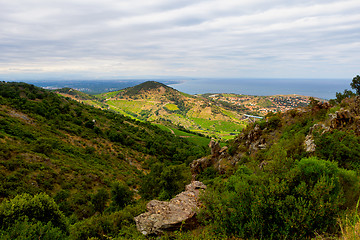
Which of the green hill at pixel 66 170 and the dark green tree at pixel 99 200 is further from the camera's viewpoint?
the dark green tree at pixel 99 200

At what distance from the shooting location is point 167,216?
35.8 feet

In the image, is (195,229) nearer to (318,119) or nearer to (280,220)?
(280,220)

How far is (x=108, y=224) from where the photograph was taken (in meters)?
12.2

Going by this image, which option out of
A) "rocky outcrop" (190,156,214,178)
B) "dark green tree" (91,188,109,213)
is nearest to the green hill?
"dark green tree" (91,188,109,213)

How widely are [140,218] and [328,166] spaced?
11.2 metres

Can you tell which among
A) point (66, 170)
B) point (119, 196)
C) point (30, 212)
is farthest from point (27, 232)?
point (66, 170)

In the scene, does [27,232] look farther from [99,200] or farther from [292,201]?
[292,201]

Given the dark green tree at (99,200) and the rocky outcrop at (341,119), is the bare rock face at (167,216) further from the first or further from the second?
the rocky outcrop at (341,119)

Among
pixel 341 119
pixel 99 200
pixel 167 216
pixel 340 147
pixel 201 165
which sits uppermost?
pixel 341 119

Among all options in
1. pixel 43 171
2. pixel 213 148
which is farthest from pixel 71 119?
pixel 213 148

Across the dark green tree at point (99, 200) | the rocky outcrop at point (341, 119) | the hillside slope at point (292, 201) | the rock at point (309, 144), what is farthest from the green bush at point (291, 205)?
the dark green tree at point (99, 200)

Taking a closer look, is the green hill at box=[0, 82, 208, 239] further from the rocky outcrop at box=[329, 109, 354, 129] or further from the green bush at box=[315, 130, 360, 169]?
the rocky outcrop at box=[329, 109, 354, 129]

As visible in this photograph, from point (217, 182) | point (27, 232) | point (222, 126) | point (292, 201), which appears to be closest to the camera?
point (292, 201)

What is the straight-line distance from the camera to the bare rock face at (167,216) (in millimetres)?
10147
